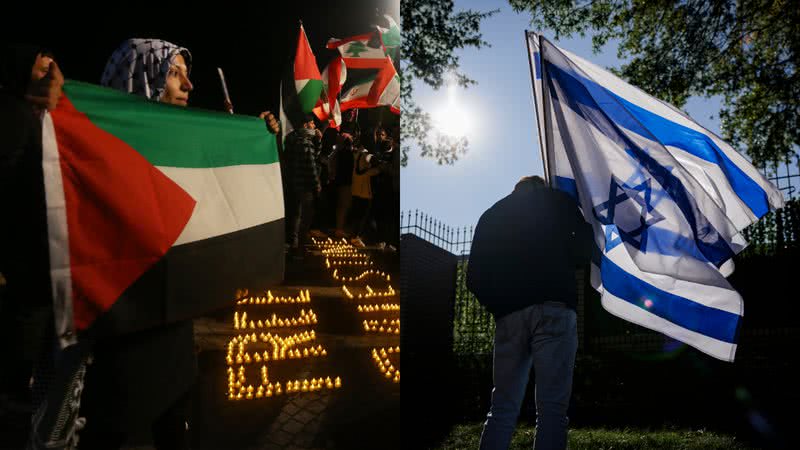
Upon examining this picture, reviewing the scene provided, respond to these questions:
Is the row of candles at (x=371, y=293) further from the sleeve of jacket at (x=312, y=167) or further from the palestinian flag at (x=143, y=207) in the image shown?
the palestinian flag at (x=143, y=207)

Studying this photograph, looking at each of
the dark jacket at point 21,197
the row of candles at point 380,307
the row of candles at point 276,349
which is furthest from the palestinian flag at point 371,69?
the dark jacket at point 21,197

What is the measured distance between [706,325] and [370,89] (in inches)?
111

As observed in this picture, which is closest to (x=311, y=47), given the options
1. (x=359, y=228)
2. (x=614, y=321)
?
(x=359, y=228)

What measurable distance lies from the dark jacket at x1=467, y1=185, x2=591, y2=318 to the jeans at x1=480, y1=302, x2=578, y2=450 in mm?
82

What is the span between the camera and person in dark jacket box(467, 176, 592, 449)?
322 cm

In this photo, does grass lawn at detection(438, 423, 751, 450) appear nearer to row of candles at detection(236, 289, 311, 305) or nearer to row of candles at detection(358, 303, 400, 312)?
row of candles at detection(358, 303, 400, 312)

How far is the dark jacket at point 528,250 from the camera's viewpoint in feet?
10.9

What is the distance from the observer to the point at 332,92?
449 centimetres

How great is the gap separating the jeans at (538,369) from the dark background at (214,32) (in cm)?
208

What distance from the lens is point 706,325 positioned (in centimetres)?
368

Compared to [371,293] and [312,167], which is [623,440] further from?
[312,167]

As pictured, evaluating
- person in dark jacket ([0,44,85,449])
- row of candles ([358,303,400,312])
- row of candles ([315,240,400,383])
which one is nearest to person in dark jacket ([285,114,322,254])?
row of candles ([315,240,400,383])

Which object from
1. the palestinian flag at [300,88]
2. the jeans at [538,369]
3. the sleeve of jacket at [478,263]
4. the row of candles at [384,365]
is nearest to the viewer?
the jeans at [538,369]

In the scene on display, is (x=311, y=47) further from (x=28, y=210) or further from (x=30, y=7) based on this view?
(x=28, y=210)
